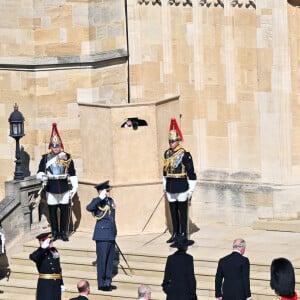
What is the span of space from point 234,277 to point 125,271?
13.4 feet

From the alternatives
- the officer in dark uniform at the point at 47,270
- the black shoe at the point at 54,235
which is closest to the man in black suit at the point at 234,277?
the officer in dark uniform at the point at 47,270

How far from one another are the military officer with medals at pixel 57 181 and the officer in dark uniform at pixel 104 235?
218cm

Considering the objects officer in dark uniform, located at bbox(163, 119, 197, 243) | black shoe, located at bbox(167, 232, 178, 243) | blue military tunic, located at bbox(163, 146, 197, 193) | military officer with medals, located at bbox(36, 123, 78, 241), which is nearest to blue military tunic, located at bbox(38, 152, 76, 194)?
military officer with medals, located at bbox(36, 123, 78, 241)

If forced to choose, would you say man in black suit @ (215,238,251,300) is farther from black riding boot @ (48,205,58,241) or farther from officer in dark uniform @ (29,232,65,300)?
black riding boot @ (48,205,58,241)

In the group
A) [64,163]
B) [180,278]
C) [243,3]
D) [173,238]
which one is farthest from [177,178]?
[180,278]

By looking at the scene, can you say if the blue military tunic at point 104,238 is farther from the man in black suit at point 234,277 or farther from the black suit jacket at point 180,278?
the man in black suit at point 234,277

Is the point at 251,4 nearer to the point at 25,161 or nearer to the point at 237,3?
the point at 237,3

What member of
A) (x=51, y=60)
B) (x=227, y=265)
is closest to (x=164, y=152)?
(x=51, y=60)

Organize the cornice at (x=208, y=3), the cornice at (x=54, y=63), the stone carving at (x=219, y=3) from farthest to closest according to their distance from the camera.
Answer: the cornice at (x=54, y=63) → the stone carving at (x=219, y=3) → the cornice at (x=208, y=3)

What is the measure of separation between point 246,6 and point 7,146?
516 centimetres

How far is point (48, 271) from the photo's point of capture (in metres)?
19.4

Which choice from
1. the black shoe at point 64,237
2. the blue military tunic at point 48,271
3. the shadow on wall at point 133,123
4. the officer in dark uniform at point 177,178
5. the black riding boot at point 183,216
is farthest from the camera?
the shadow on wall at point 133,123

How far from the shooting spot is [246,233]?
23047 mm

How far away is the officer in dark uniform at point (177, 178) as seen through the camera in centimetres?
2197
